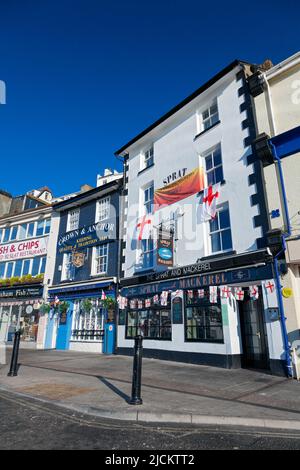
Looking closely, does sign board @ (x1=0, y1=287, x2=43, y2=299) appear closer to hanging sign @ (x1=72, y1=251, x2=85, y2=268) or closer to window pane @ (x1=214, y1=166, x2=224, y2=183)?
hanging sign @ (x1=72, y1=251, x2=85, y2=268)

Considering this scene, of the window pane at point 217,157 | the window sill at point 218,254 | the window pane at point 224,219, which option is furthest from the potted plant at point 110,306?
the window pane at point 217,157

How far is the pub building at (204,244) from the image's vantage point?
9.90 metres

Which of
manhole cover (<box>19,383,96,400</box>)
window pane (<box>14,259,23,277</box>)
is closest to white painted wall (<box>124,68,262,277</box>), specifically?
manhole cover (<box>19,383,96,400</box>)

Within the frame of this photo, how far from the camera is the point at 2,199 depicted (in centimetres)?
2714

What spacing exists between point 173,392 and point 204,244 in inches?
243

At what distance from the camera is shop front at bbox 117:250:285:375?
30.2ft

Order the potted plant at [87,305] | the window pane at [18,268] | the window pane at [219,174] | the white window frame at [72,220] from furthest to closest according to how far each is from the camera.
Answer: the window pane at [18,268]
the white window frame at [72,220]
the potted plant at [87,305]
the window pane at [219,174]

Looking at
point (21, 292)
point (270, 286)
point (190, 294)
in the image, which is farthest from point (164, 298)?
point (21, 292)

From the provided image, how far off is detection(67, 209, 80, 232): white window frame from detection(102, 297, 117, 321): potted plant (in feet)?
20.7

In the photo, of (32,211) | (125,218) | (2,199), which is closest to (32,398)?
(125,218)

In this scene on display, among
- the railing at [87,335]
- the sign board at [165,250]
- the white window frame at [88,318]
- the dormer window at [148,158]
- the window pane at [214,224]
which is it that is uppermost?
the dormer window at [148,158]

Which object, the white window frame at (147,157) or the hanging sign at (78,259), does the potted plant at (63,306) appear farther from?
the white window frame at (147,157)

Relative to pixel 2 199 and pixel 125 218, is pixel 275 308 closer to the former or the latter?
pixel 125 218

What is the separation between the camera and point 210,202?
11.8 metres
